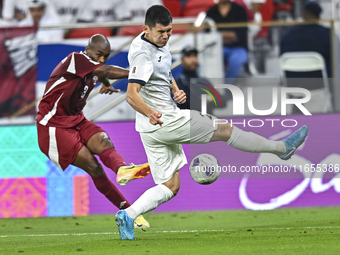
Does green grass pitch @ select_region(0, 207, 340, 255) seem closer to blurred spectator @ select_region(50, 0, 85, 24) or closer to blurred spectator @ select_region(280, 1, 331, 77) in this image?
blurred spectator @ select_region(280, 1, 331, 77)

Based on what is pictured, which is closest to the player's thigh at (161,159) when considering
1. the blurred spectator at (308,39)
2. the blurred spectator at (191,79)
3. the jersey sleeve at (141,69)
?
the jersey sleeve at (141,69)

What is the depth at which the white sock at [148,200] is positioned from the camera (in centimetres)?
512

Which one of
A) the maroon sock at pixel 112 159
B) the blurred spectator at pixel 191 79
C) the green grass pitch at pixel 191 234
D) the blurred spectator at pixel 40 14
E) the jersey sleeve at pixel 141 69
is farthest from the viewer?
the blurred spectator at pixel 40 14

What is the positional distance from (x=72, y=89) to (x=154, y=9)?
67.1 inches

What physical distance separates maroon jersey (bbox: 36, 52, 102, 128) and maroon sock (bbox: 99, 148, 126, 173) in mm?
629

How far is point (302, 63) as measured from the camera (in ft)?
28.9

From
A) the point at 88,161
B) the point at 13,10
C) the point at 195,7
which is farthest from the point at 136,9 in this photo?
the point at 88,161

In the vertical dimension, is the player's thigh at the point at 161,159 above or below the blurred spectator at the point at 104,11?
below

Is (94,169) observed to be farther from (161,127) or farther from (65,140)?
(161,127)

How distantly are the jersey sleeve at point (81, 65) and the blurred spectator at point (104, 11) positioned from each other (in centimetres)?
341

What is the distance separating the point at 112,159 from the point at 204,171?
971 mm

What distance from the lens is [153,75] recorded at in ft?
17.1

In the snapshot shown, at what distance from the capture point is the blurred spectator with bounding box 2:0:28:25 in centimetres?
952

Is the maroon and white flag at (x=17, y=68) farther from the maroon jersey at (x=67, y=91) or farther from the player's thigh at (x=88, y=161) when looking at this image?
the player's thigh at (x=88, y=161)
